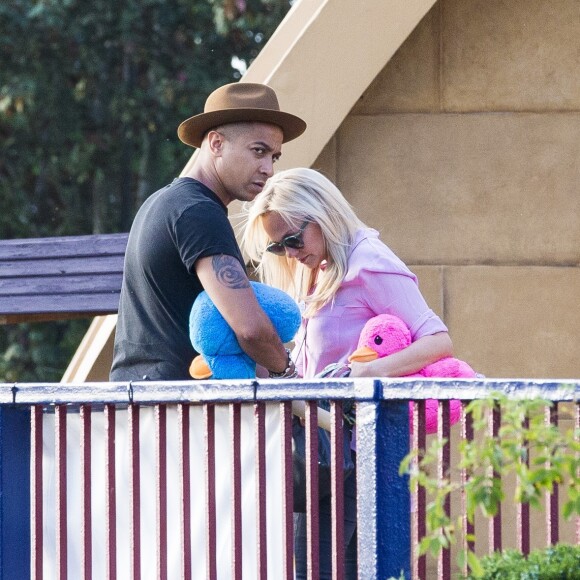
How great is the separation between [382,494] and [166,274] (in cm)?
100

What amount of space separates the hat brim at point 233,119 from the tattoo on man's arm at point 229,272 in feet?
2.07

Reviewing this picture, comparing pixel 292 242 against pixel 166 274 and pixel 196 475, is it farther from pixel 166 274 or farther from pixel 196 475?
pixel 196 475

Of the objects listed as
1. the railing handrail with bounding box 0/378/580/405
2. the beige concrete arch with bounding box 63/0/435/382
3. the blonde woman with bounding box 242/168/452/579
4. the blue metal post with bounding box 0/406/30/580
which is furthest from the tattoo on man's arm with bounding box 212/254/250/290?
the beige concrete arch with bounding box 63/0/435/382

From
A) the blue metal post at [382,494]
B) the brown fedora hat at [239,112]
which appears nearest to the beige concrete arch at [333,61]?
the brown fedora hat at [239,112]

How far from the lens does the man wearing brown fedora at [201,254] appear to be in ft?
13.1

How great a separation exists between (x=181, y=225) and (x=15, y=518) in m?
1.01

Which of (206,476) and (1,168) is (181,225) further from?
(1,168)

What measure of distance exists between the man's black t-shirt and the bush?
1.29 meters

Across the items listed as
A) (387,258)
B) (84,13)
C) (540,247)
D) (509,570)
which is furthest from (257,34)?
(509,570)

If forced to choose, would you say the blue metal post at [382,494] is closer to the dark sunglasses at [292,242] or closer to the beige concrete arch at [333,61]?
the dark sunglasses at [292,242]

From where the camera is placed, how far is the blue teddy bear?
3965 mm

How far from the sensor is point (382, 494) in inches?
143

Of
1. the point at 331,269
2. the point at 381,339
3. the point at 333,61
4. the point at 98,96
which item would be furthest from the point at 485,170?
the point at 98,96

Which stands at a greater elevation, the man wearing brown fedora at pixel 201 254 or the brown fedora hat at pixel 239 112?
the brown fedora hat at pixel 239 112
